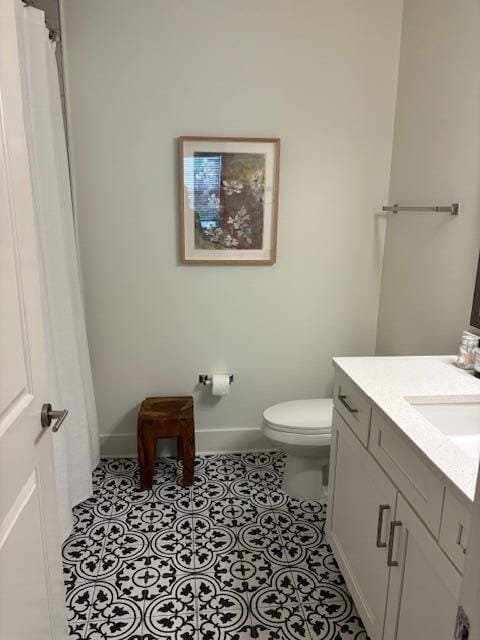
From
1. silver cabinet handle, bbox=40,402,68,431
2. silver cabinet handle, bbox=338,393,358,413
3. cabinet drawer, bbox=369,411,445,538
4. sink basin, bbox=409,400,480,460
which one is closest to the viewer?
cabinet drawer, bbox=369,411,445,538

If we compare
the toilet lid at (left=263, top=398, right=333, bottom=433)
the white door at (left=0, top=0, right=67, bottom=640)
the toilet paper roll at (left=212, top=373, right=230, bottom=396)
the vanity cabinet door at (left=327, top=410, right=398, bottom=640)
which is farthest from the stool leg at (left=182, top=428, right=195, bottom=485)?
the white door at (left=0, top=0, right=67, bottom=640)

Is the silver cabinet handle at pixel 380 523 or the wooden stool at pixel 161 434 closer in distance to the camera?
the silver cabinet handle at pixel 380 523

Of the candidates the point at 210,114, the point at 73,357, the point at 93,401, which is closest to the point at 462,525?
the point at 73,357

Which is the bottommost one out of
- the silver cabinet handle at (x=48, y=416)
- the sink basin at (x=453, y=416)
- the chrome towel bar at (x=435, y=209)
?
the sink basin at (x=453, y=416)

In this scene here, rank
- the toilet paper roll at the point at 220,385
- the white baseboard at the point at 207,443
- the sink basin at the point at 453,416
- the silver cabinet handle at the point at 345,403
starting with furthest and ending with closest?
1. the white baseboard at the point at 207,443
2. the toilet paper roll at the point at 220,385
3. the silver cabinet handle at the point at 345,403
4. the sink basin at the point at 453,416

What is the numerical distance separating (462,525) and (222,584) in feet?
3.98

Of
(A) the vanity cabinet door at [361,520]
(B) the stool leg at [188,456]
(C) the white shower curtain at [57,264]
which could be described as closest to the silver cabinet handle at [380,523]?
(A) the vanity cabinet door at [361,520]

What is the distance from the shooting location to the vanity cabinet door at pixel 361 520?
56.1 inches

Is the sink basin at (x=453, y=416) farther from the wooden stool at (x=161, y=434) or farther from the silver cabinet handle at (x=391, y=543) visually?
the wooden stool at (x=161, y=434)

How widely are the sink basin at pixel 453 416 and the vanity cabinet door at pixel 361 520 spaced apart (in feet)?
0.77

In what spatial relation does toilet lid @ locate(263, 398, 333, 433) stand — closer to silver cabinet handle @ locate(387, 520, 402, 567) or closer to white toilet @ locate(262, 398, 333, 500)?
white toilet @ locate(262, 398, 333, 500)

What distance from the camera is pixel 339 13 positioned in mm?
2387

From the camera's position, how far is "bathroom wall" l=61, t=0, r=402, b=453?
2.35 meters

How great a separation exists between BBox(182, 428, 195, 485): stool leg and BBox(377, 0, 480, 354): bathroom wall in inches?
48.0
